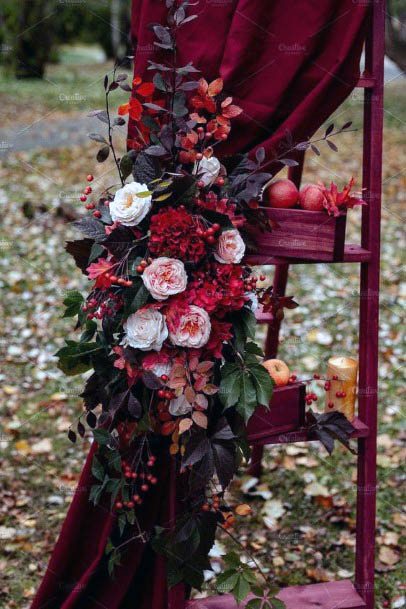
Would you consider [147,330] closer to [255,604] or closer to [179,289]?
[179,289]

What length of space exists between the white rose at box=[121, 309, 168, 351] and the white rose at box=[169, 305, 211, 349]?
0.11 feet

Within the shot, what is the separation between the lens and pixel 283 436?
6.37ft

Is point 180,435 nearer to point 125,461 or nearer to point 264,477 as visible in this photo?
point 125,461

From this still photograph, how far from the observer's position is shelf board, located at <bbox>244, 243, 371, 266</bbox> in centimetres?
180

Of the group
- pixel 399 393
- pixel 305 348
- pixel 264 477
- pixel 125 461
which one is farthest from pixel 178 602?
pixel 305 348

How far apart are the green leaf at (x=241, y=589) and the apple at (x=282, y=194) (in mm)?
947

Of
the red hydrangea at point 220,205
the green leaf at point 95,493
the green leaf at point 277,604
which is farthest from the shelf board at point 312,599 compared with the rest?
the red hydrangea at point 220,205

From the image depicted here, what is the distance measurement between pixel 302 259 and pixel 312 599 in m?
0.97

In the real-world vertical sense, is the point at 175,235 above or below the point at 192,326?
above

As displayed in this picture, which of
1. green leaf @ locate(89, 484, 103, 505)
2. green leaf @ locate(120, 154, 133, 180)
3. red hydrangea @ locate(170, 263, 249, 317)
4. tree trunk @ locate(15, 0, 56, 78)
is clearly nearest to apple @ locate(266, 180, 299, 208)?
red hydrangea @ locate(170, 263, 249, 317)

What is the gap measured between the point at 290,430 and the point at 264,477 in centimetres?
104

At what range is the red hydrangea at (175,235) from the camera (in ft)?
5.28

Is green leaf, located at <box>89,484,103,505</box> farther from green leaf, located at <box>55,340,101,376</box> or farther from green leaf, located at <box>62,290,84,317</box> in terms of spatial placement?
green leaf, located at <box>62,290,84,317</box>

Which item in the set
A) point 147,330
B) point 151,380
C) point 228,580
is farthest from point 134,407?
point 228,580
